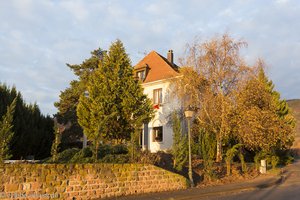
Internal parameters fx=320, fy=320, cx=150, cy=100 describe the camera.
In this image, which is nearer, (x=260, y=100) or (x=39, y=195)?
(x=39, y=195)

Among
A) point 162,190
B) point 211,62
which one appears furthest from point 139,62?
point 162,190

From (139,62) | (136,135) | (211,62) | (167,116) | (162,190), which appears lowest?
(162,190)

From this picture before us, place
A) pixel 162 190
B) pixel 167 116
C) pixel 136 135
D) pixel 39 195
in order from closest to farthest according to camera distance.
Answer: pixel 39 195 → pixel 162 190 → pixel 136 135 → pixel 167 116

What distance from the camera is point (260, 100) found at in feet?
71.6

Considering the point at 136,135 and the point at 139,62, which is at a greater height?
the point at 139,62

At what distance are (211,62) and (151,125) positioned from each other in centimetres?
1111

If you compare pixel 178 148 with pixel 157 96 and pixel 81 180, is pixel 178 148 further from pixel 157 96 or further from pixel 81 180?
pixel 157 96

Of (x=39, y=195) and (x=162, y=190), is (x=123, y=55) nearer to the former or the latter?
(x=162, y=190)

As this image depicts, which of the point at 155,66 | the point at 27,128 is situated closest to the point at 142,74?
the point at 155,66

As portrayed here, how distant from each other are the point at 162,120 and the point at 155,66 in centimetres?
630

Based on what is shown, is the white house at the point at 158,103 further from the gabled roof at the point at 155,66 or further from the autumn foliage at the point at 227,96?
the autumn foliage at the point at 227,96

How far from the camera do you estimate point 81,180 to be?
11.0m

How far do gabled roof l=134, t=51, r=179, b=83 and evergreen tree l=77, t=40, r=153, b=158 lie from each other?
7.57 m

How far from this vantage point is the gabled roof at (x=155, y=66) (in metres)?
31.4
